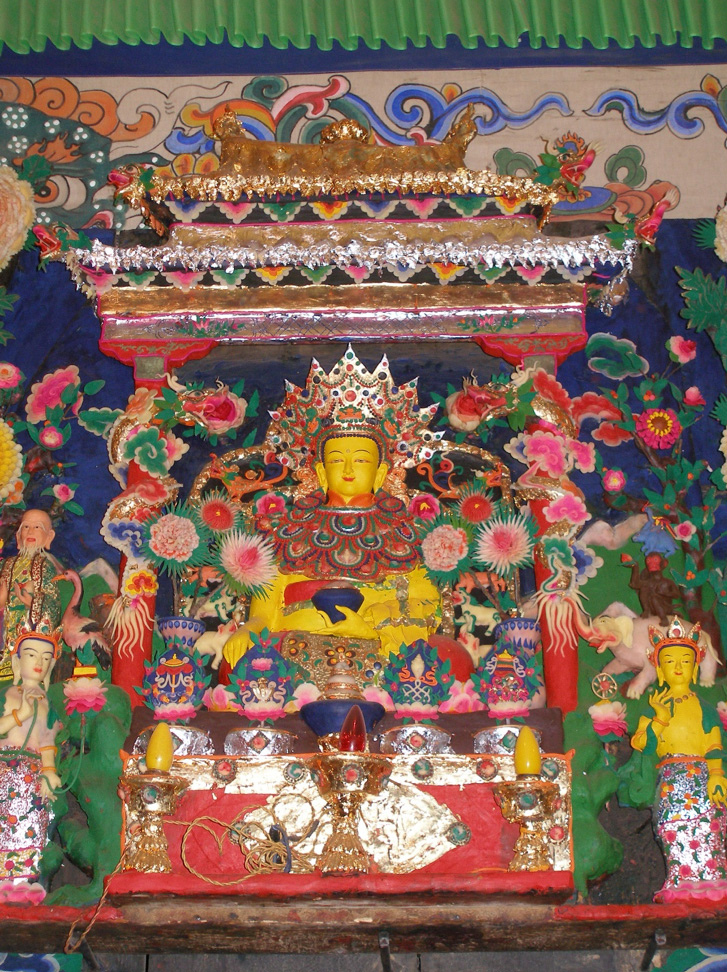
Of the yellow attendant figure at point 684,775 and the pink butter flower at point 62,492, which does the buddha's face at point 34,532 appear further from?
the yellow attendant figure at point 684,775

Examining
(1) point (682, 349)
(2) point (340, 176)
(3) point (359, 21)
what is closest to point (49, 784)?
(2) point (340, 176)

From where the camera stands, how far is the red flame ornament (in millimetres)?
5957

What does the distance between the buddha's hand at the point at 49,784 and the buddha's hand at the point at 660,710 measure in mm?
2476

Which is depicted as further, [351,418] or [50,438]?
[50,438]

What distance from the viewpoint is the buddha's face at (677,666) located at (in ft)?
21.1

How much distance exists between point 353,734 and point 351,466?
171cm

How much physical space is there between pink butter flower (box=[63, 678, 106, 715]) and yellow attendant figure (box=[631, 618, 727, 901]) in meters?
2.22

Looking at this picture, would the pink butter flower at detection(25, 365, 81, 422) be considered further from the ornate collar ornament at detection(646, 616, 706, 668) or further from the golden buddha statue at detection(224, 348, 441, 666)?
the ornate collar ornament at detection(646, 616, 706, 668)

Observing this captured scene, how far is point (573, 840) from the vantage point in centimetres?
621

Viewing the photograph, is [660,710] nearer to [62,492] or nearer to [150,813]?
[150,813]

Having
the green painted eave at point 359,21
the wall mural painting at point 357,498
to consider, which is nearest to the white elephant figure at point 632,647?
the wall mural painting at point 357,498

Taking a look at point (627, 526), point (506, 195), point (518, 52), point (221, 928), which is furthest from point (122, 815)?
point (518, 52)

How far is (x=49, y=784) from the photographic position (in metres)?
6.46

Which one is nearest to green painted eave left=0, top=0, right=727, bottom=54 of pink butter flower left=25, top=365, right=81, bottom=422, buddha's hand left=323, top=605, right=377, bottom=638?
pink butter flower left=25, top=365, right=81, bottom=422
